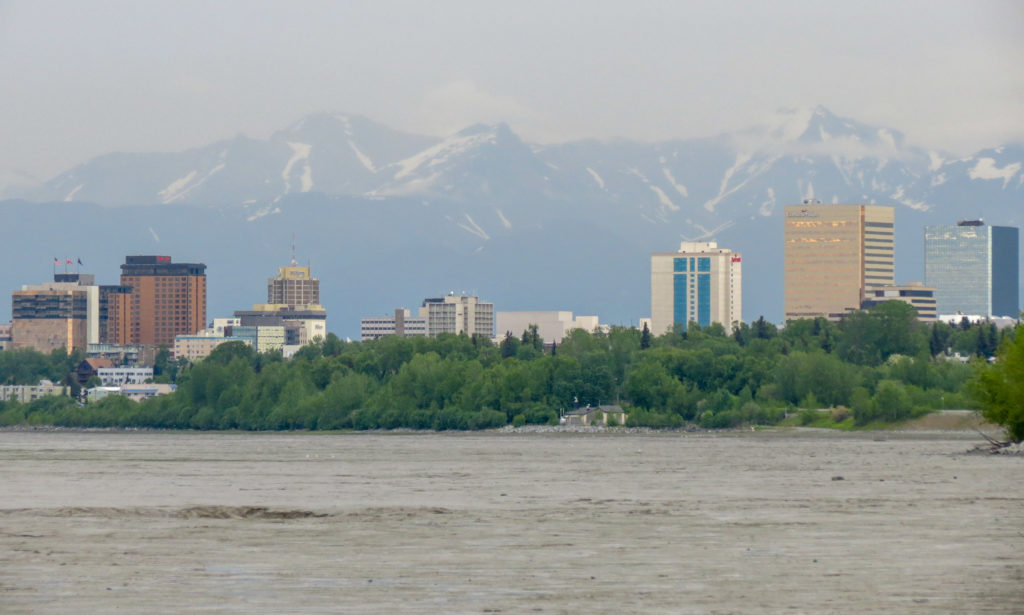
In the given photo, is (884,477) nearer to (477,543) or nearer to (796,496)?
(796,496)

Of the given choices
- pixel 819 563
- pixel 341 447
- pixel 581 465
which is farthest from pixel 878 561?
pixel 341 447

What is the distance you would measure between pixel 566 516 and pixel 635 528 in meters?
5.59

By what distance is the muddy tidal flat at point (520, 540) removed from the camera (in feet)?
125

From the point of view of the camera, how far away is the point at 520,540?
50.7 metres

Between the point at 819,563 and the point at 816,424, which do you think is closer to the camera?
the point at 819,563

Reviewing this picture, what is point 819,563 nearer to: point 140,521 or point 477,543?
point 477,543

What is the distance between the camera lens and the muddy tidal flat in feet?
125

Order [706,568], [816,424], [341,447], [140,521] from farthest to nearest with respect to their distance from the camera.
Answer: [816,424] → [341,447] → [140,521] → [706,568]

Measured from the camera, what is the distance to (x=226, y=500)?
6994 cm

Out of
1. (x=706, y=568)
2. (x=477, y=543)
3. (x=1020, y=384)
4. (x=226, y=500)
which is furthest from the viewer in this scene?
(x=1020, y=384)

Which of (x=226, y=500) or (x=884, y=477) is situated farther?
(x=884, y=477)

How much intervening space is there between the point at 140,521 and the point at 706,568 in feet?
76.5

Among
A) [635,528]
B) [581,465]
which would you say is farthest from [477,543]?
[581,465]

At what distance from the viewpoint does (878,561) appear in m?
44.3
